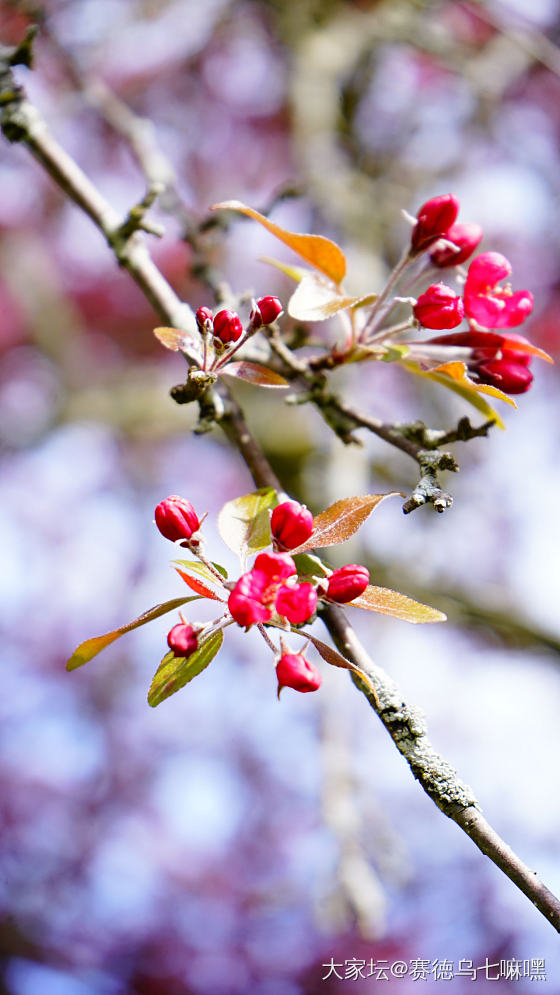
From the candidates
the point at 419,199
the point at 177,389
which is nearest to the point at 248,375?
the point at 177,389

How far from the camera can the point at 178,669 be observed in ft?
2.61

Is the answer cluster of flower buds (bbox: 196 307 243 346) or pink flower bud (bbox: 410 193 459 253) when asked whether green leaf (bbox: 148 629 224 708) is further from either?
pink flower bud (bbox: 410 193 459 253)

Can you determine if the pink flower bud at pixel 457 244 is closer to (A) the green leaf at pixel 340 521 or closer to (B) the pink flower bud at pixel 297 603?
(A) the green leaf at pixel 340 521

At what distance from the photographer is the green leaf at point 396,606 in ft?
2.51

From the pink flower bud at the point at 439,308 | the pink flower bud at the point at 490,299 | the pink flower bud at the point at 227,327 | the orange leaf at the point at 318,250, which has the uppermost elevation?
the orange leaf at the point at 318,250

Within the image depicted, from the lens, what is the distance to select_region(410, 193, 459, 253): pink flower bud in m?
0.95

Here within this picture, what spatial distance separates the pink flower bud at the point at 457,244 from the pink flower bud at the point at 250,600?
0.51m

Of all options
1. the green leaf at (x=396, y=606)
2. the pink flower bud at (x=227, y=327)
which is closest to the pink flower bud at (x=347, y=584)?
the green leaf at (x=396, y=606)

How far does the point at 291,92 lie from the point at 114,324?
7.57 ft

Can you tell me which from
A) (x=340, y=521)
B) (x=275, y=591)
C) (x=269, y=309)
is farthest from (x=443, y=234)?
(x=275, y=591)

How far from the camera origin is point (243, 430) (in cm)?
99

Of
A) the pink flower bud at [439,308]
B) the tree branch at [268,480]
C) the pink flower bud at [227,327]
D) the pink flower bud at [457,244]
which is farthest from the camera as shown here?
the pink flower bud at [457,244]

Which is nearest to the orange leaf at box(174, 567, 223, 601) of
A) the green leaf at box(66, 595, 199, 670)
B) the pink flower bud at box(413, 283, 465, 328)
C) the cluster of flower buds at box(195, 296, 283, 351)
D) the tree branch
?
the green leaf at box(66, 595, 199, 670)

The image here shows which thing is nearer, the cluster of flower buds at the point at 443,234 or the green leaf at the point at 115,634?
the green leaf at the point at 115,634
